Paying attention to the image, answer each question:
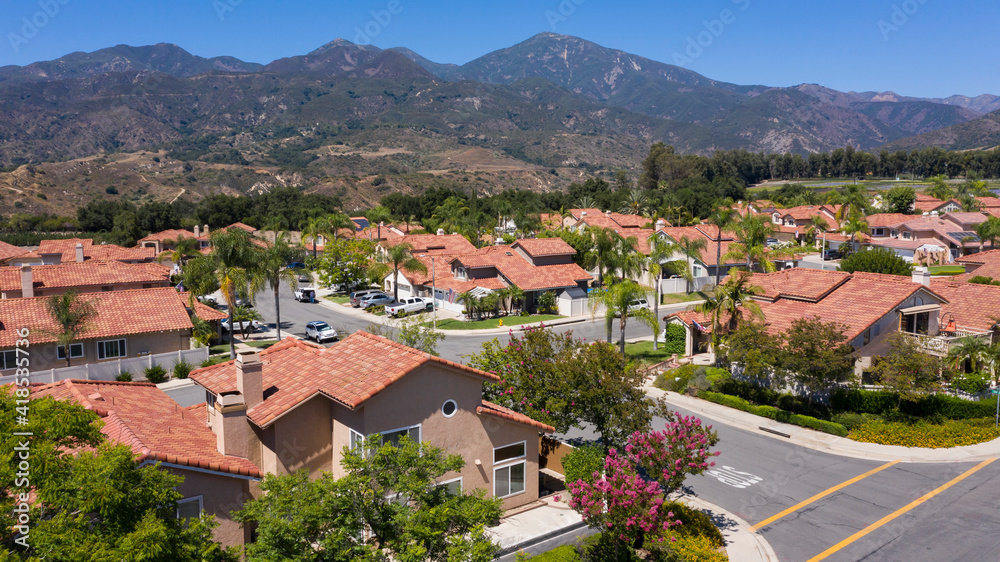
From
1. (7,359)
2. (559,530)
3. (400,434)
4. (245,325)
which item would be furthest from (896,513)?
(245,325)

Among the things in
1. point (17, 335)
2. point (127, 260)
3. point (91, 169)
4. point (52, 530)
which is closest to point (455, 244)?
point (127, 260)

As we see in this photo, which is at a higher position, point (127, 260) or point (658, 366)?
point (127, 260)

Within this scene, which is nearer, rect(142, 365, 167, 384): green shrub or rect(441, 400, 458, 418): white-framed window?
rect(441, 400, 458, 418): white-framed window

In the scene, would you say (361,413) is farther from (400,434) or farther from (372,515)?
(372,515)

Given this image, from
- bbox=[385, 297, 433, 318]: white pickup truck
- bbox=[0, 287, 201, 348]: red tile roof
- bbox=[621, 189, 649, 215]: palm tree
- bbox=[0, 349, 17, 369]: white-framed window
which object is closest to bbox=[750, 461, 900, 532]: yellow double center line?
bbox=[0, 287, 201, 348]: red tile roof

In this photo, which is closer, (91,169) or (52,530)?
(52,530)

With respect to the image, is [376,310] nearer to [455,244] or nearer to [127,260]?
[455,244]

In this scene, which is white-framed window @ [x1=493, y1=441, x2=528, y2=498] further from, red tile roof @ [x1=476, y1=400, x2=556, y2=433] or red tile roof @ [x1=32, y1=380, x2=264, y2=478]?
red tile roof @ [x1=32, y1=380, x2=264, y2=478]
